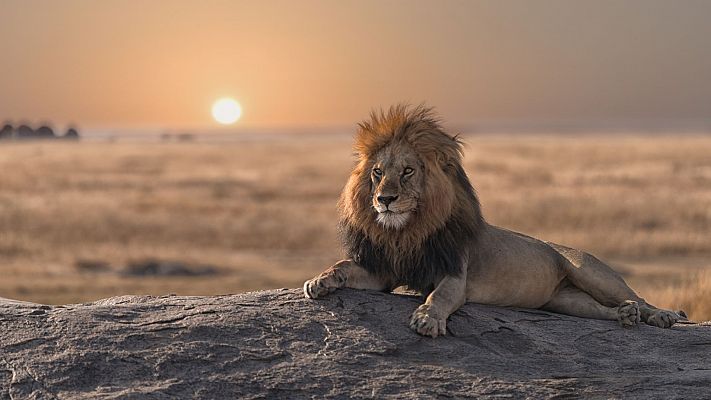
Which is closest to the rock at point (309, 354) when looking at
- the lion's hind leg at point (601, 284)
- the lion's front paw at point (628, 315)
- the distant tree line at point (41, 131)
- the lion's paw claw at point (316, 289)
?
the lion's paw claw at point (316, 289)

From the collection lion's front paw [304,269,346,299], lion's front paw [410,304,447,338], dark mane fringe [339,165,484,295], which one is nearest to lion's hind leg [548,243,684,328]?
dark mane fringe [339,165,484,295]

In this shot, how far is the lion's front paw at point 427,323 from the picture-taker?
5.59 meters

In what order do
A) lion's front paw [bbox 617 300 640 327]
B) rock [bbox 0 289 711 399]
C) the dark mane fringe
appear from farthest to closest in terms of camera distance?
lion's front paw [bbox 617 300 640 327], the dark mane fringe, rock [bbox 0 289 711 399]

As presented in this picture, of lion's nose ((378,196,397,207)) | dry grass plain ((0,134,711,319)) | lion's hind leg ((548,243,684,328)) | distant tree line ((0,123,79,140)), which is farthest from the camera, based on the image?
Result: dry grass plain ((0,134,711,319))

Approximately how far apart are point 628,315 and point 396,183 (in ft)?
6.37

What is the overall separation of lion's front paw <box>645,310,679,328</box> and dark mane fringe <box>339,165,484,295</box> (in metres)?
1.44

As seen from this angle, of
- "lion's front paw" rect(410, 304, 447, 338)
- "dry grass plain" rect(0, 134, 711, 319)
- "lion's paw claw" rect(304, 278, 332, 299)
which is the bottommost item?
"dry grass plain" rect(0, 134, 711, 319)

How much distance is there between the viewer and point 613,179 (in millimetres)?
42344

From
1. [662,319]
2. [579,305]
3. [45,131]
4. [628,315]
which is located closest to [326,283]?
[579,305]

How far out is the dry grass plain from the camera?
2106 cm

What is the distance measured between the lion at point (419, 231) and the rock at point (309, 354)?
141mm

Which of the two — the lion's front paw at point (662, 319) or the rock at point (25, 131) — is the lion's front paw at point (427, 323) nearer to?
the lion's front paw at point (662, 319)

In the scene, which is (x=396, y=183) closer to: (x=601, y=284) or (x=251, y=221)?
(x=601, y=284)

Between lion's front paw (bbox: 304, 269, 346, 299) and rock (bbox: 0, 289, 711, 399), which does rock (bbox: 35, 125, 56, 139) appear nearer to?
rock (bbox: 0, 289, 711, 399)
